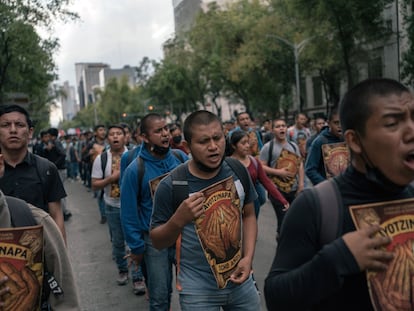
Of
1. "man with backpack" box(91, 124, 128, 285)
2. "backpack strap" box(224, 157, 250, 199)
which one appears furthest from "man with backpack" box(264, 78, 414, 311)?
"man with backpack" box(91, 124, 128, 285)

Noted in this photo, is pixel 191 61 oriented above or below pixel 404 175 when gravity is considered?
above

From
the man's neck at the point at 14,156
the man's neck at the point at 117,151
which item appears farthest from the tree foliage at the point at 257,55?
A: the man's neck at the point at 14,156

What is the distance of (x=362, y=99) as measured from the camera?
1.81m

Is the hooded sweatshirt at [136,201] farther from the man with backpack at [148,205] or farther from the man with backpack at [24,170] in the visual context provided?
the man with backpack at [24,170]

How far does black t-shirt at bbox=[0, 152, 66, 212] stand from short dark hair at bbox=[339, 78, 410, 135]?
117 inches

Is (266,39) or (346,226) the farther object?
(266,39)

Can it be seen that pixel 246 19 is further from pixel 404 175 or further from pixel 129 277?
pixel 404 175

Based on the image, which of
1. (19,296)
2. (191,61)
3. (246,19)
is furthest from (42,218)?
(191,61)

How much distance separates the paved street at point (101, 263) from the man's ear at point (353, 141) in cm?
391

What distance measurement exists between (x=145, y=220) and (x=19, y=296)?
2421 mm

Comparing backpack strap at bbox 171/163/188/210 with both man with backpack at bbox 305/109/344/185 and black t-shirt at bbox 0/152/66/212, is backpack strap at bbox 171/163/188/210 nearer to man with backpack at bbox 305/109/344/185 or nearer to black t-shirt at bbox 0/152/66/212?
black t-shirt at bbox 0/152/66/212

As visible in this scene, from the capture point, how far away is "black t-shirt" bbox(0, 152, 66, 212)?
4184 millimetres

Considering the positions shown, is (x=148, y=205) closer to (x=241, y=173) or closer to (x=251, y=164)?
(x=241, y=173)

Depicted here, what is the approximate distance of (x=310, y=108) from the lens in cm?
5306
